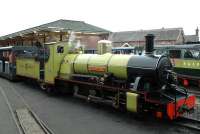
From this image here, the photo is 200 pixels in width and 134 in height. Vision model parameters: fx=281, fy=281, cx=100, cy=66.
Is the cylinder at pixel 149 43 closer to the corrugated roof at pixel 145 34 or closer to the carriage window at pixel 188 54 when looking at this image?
the carriage window at pixel 188 54

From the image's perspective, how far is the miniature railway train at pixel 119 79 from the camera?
818 cm

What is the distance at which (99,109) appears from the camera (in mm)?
10258

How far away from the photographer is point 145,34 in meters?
54.5

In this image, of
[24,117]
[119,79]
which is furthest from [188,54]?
[24,117]

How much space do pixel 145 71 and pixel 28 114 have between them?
169 inches

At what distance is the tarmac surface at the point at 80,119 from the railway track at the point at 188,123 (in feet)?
0.66

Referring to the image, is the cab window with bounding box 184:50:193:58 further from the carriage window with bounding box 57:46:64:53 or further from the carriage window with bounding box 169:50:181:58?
the carriage window with bounding box 57:46:64:53

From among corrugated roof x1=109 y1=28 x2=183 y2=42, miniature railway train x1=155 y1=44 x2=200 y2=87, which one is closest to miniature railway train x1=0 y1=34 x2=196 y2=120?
miniature railway train x1=155 y1=44 x2=200 y2=87

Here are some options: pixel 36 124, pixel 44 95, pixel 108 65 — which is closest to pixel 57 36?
pixel 44 95

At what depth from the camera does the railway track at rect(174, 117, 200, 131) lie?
7.64 metres

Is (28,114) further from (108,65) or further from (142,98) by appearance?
(142,98)

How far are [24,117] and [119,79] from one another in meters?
3.41

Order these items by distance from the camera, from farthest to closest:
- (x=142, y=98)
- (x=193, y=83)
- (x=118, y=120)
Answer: (x=193, y=83), (x=118, y=120), (x=142, y=98)

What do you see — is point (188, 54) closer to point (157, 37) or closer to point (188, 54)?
point (188, 54)
